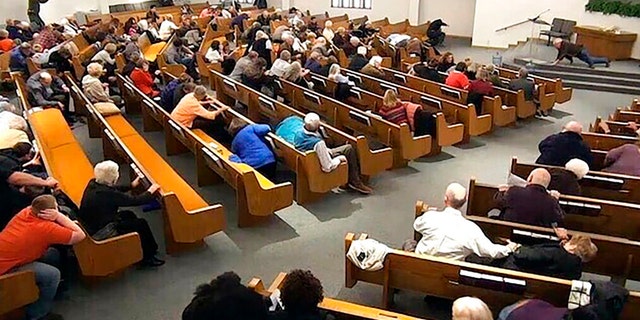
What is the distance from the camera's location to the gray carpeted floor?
3650 millimetres

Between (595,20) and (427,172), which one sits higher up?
(595,20)

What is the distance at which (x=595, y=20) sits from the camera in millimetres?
12047

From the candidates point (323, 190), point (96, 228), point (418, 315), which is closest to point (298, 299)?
point (418, 315)

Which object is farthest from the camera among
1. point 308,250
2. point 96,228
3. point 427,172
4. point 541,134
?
point 541,134

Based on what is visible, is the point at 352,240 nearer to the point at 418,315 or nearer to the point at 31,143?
the point at 418,315

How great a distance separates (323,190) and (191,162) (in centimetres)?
190

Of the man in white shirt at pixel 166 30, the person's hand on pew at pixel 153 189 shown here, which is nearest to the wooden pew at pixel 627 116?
the person's hand on pew at pixel 153 189

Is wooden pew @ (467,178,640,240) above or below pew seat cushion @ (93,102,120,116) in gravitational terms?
below

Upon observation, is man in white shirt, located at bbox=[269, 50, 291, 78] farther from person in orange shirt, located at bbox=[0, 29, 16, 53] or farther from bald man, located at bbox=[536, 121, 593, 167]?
person in orange shirt, located at bbox=[0, 29, 16, 53]

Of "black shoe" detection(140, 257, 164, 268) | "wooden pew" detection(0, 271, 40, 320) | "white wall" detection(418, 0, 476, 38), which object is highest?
"white wall" detection(418, 0, 476, 38)

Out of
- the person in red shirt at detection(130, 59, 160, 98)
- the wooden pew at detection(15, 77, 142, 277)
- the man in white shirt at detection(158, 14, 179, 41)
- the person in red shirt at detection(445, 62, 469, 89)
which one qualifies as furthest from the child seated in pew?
the man in white shirt at detection(158, 14, 179, 41)

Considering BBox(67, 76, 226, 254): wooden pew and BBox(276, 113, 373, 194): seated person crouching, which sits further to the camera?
BBox(276, 113, 373, 194): seated person crouching

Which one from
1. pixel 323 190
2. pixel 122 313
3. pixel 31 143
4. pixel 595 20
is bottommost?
pixel 122 313

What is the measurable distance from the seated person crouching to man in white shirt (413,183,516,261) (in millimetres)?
1568
